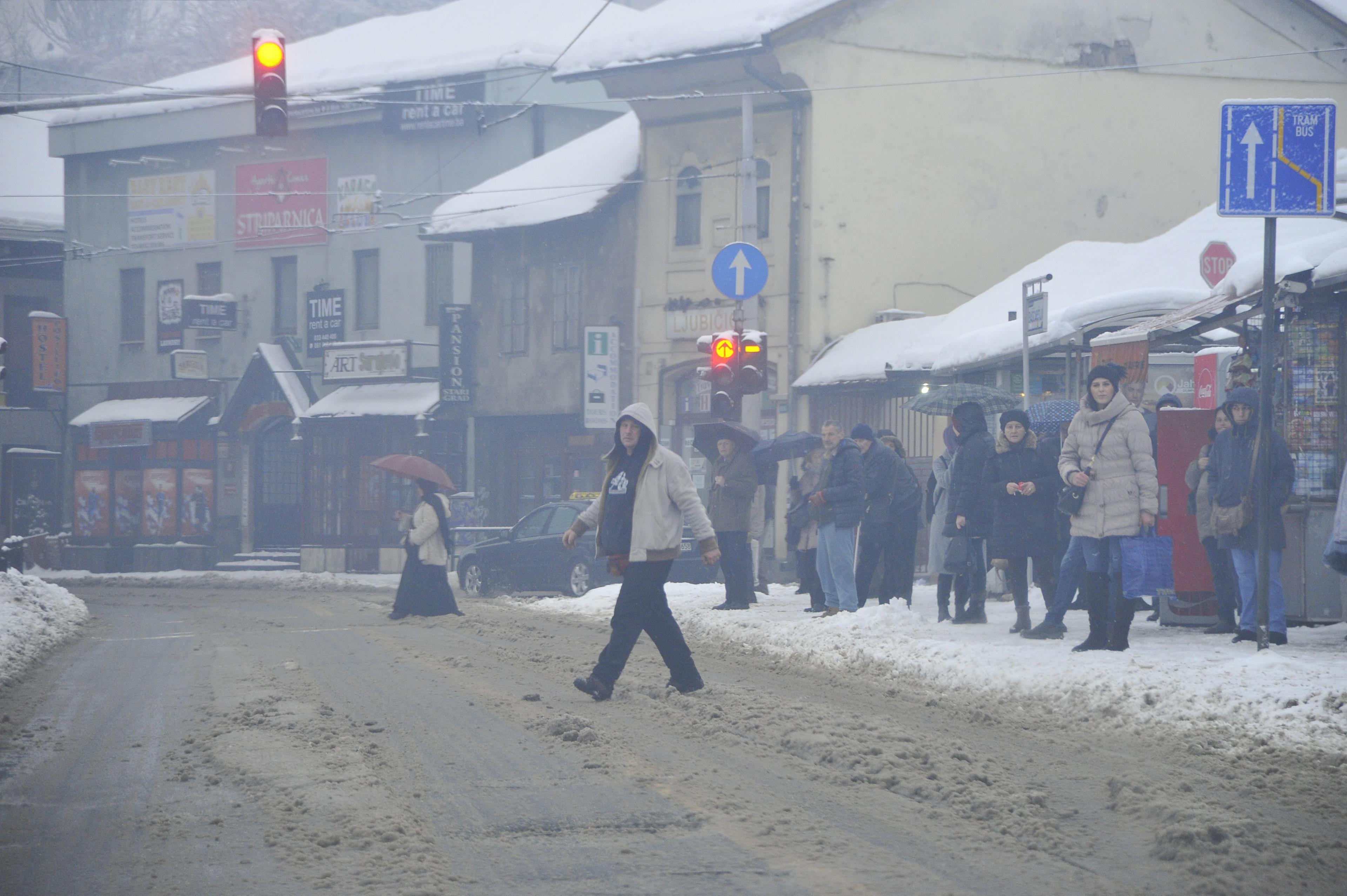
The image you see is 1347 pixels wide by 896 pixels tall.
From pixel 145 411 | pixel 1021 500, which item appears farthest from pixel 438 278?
pixel 1021 500

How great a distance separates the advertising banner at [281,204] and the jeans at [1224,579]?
27.2m

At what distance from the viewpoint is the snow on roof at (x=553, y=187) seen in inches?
1139

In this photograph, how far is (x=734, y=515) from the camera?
15.2 metres

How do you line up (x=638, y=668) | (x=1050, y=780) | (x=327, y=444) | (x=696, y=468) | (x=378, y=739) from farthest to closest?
(x=327, y=444) → (x=696, y=468) → (x=638, y=668) → (x=378, y=739) → (x=1050, y=780)

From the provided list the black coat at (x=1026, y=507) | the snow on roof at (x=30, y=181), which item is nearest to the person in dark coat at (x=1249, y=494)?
the black coat at (x=1026, y=507)

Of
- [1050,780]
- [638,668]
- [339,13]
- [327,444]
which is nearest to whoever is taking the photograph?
[1050,780]

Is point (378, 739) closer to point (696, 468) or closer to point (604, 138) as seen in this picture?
point (696, 468)

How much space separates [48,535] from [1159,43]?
89.3ft

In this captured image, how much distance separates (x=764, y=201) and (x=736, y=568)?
1333cm

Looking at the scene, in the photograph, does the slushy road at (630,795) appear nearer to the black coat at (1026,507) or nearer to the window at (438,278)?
the black coat at (1026,507)

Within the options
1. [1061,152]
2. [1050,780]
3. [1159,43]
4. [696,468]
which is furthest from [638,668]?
[1159,43]

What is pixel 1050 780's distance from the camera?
647 centimetres

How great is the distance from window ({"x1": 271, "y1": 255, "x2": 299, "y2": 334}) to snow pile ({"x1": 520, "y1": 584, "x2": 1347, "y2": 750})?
2374cm

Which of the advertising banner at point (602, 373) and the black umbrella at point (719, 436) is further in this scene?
the advertising banner at point (602, 373)
